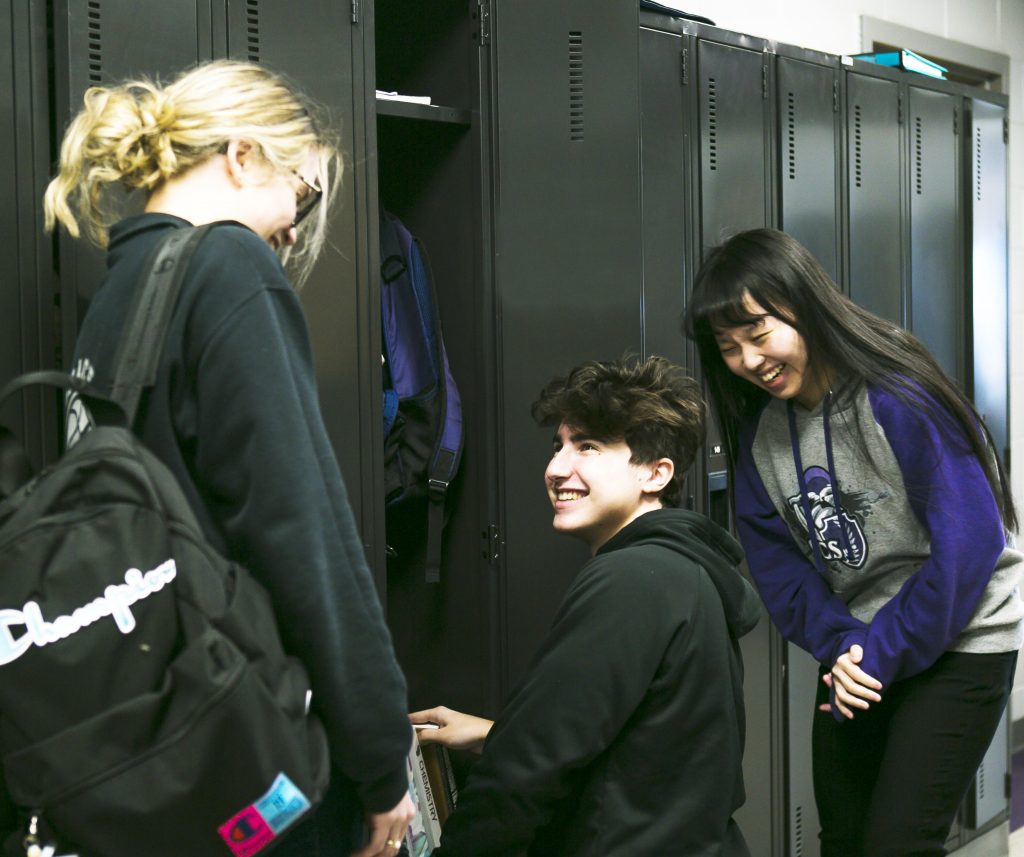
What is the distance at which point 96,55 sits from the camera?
5.26ft

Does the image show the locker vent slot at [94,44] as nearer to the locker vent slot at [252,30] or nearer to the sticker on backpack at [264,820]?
the locker vent slot at [252,30]

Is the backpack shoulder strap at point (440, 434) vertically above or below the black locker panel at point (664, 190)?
below

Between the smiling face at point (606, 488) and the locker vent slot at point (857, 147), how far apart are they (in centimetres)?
163

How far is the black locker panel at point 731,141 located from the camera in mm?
2625

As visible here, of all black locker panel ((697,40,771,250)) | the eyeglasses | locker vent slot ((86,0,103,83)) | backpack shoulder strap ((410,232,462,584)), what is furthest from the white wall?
the eyeglasses

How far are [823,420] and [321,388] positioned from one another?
0.95m

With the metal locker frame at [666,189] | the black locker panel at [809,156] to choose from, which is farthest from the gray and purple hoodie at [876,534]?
the black locker panel at [809,156]

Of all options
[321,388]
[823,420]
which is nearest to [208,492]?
[321,388]

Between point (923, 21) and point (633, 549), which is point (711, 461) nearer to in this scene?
point (633, 549)

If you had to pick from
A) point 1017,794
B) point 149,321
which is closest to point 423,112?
point 149,321

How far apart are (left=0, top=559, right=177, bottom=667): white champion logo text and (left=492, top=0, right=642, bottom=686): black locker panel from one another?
1231 millimetres

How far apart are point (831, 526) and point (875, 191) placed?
1.36 metres

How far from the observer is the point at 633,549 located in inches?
61.7

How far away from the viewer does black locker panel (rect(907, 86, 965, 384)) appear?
324 cm
